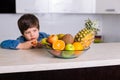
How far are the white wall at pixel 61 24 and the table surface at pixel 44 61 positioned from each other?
1.87 m

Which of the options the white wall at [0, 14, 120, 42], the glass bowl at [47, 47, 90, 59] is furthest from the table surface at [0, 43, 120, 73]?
the white wall at [0, 14, 120, 42]

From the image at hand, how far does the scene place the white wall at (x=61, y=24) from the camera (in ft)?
10.6

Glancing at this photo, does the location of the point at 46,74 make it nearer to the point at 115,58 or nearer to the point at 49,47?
the point at 49,47

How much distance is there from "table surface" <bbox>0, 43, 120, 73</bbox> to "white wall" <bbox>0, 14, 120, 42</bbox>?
6.15 ft

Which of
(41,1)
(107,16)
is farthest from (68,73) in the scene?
(107,16)

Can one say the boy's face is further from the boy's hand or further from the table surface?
the table surface

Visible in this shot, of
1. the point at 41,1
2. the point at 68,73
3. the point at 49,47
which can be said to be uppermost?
the point at 41,1

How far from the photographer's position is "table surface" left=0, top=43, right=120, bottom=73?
111 centimetres

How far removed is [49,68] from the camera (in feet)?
3.74

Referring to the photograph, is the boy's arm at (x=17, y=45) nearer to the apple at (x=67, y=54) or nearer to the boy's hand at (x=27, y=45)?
the boy's hand at (x=27, y=45)

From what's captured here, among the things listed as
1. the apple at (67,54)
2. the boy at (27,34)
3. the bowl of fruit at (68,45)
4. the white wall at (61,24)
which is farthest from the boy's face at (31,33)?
the white wall at (61,24)

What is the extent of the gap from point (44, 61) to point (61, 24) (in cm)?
230

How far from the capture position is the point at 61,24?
136 inches

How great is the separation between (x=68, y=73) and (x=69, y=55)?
0.31 feet
